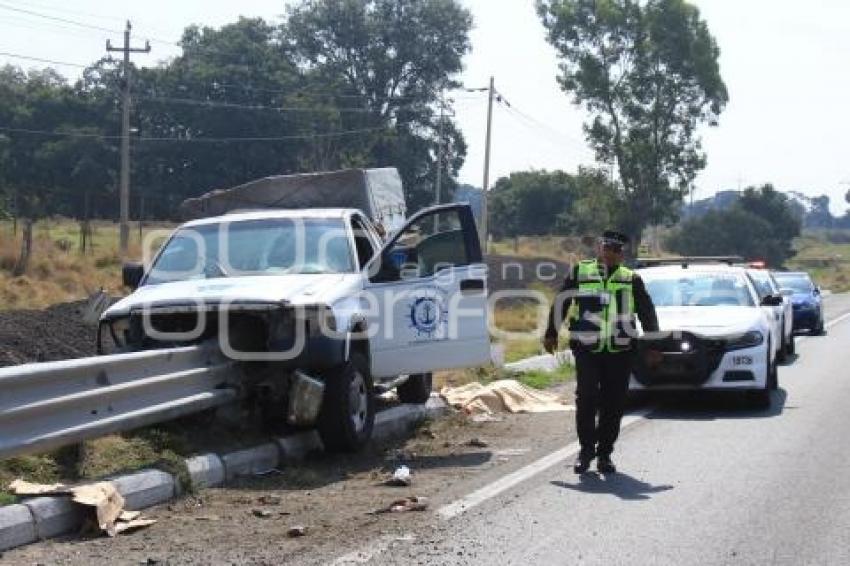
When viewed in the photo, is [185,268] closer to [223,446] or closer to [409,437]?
[223,446]

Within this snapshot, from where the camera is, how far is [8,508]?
608cm

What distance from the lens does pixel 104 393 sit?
23.7 feet

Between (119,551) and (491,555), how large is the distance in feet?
6.49

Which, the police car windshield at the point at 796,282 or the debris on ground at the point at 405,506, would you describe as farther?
the police car windshield at the point at 796,282

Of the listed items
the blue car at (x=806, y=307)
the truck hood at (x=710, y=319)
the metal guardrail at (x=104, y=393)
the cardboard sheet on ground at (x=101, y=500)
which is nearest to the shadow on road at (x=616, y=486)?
the metal guardrail at (x=104, y=393)

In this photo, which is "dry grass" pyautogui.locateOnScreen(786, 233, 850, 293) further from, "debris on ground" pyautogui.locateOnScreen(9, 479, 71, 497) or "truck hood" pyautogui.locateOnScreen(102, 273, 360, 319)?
"debris on ground" pyautogui.locateOnScreen(9, 479, 71, 497)

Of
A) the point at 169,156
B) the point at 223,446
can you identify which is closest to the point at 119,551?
the point at 223,446

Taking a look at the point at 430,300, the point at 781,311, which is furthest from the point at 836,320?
the point at 430,300

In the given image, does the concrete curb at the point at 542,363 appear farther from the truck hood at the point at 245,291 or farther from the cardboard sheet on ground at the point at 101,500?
the cardboard sheet on ground at the point at 101,500

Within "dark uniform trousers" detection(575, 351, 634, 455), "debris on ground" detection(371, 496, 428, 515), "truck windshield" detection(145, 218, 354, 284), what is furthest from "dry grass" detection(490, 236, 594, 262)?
"debris on ground" detection(371, 496, 428, 515)

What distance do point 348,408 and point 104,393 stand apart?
2138 millimetres

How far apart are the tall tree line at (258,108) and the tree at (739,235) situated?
16.6m

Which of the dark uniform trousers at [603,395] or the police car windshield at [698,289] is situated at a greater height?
the police car windshield at [698,289]

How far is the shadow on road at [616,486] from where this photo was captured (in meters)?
7.66
